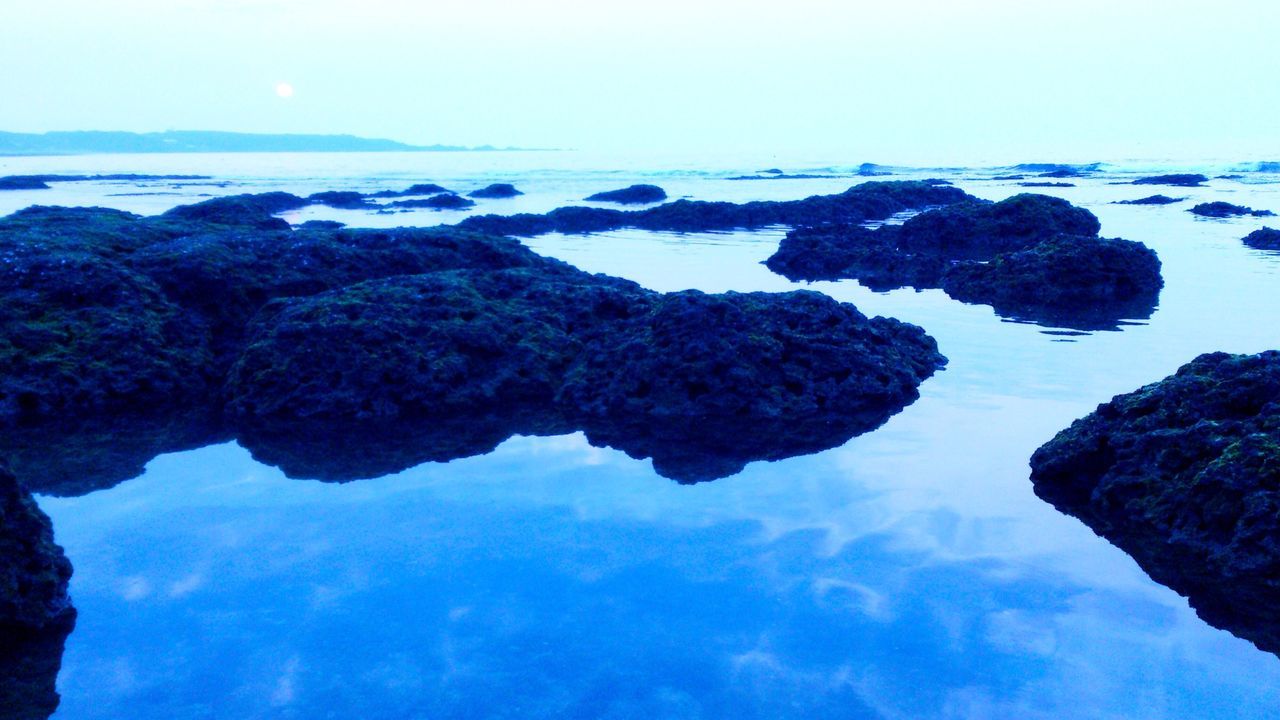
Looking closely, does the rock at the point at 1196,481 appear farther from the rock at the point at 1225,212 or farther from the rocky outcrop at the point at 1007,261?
the rock at the point at 1225,212

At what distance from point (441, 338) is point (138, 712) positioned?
629 cm

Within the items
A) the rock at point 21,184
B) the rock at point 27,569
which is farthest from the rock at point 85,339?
the rock at point 21,184

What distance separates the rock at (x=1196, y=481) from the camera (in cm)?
574

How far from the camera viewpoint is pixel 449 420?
9797 millimetres

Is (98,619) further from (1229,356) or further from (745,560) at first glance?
(1229,356)

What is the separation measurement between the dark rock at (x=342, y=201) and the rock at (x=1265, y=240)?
107 feet

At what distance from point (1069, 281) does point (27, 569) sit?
50.2 ft

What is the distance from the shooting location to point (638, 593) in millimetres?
6004

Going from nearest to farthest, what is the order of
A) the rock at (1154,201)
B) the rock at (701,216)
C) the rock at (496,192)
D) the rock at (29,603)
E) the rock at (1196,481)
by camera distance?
1. the rock at (29,603)
2. the rock at (1196,481)
3. the rock at (701,216)
4. the rock at (1154,201)
5. the rock at (496,192)

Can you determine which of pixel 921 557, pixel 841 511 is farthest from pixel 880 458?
pixel 921 557

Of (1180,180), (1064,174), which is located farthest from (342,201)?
(1064,174)

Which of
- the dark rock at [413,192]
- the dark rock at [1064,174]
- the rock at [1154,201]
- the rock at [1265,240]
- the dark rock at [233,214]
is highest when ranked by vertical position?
the dark rock at [233,214]

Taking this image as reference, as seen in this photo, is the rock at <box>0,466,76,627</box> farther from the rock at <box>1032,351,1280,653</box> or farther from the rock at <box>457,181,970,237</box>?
the rock at <box>457,181,970,237</box>

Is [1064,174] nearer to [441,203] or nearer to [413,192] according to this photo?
[413,192]
